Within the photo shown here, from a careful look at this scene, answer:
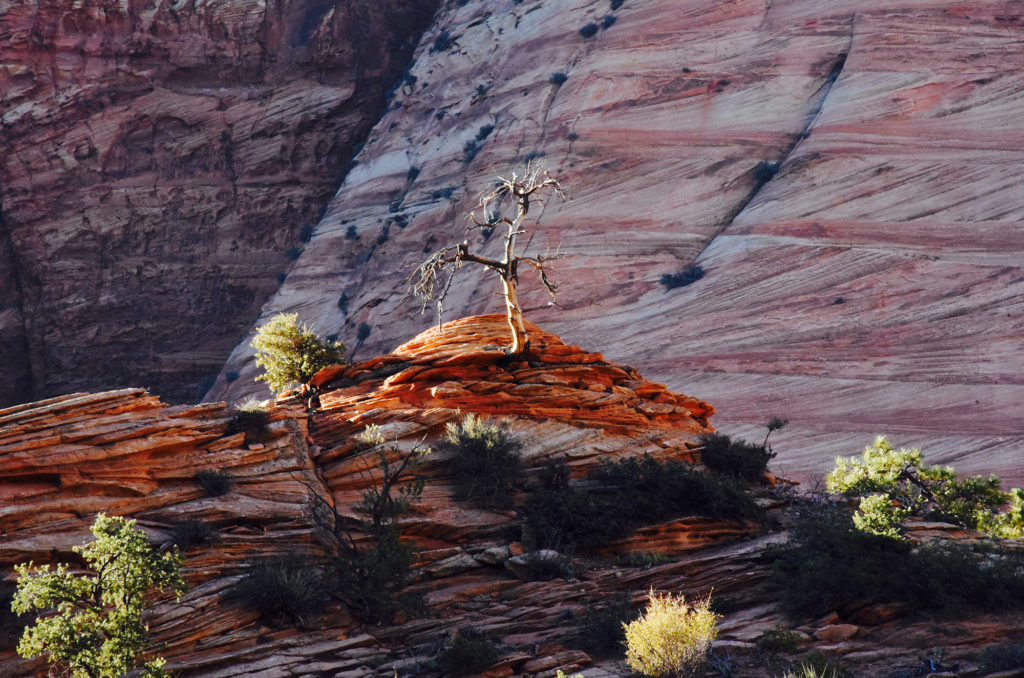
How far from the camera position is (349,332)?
116 ft

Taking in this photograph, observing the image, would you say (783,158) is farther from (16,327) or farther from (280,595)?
(16,327)

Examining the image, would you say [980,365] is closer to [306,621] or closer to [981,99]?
Result: [981,99]

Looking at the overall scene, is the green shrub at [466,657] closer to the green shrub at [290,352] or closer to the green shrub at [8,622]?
the green shrub at [8,622]

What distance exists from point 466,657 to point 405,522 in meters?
3.69

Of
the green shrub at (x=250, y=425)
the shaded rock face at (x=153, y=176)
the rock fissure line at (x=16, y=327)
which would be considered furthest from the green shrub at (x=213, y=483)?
the rock fissure line at (x=16, y=327)

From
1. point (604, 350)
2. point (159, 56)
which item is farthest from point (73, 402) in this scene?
point (159, 56)

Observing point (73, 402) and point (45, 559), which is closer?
point (45, 559)

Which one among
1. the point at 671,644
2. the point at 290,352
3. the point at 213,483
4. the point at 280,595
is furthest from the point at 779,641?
the point at 290,352

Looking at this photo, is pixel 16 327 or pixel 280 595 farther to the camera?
pixel 16 327

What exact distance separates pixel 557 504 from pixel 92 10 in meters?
43.4

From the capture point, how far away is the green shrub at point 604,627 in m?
9.88

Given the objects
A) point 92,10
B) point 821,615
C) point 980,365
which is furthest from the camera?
point 92,10

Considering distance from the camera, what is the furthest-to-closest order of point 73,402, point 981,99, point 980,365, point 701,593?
point 981,99 < point 980,365 < point 73,402 < point 701,593

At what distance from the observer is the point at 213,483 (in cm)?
1280
